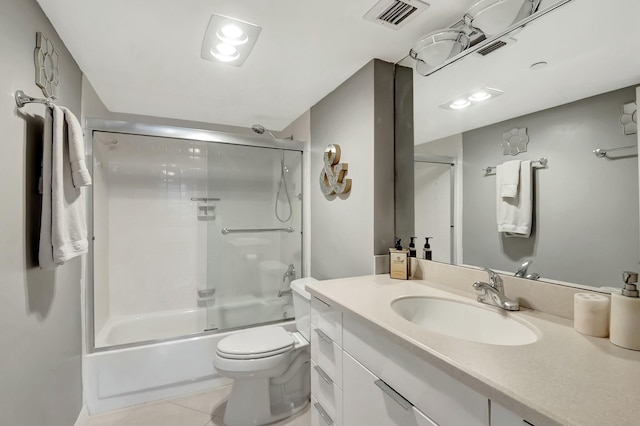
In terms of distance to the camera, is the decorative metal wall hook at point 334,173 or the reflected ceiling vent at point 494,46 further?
the decorative metal wall hook at point 334,173

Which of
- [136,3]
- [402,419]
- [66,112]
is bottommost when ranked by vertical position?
[402,419]

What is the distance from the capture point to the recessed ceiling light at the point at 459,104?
1377mm

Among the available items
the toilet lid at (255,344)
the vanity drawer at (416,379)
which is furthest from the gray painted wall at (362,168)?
the vanity drawer at (416,379)

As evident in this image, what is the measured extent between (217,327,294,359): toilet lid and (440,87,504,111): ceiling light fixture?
5.35 feet

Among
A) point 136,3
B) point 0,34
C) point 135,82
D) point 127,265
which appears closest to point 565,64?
point 136,3

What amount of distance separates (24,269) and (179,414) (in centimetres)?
133

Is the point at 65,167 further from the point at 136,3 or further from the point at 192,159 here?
the point at 192,159

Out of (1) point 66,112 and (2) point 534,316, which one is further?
(1) point 66,112

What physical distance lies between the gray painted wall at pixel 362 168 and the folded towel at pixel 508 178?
2.02ft

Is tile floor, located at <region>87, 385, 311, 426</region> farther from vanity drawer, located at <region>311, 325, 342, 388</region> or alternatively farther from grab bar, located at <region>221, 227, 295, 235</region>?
grab bar, located at <region>221, 227, 295, 235</region>

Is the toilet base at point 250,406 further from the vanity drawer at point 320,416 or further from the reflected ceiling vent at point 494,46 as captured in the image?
the reflected ceiling vent at point 494,46

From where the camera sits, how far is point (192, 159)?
2.91m

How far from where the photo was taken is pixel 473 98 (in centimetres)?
134

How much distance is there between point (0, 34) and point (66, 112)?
0.33 meters
